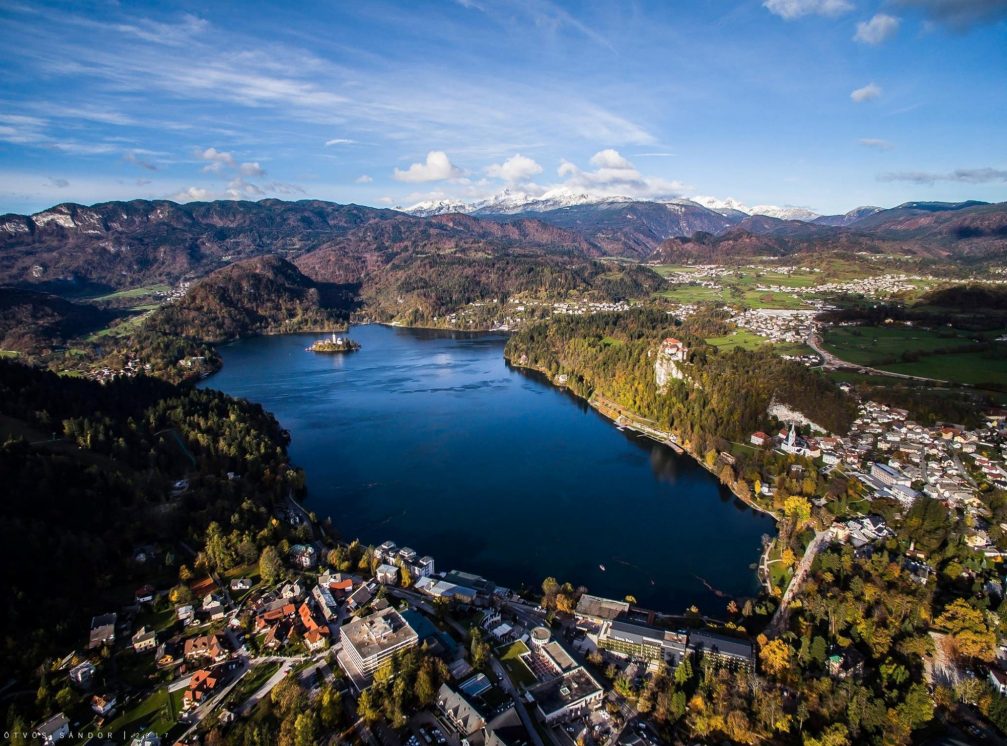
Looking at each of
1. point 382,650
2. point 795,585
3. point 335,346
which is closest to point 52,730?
point 382,650

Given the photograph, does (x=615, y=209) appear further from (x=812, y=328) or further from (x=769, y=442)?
(x=769, y=442)

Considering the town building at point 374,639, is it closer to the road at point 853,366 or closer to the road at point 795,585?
the road at point 795,585

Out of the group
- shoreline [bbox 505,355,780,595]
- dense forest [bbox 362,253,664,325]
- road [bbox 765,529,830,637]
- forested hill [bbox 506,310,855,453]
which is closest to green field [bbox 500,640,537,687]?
road [bbox 765,529,830,637]

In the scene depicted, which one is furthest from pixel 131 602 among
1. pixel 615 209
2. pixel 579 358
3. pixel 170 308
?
pixel 615 209

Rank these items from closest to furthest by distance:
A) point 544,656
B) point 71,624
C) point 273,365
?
point 544,656, point 71,624, point 273,365

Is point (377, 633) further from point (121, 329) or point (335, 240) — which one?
point (335, 240)

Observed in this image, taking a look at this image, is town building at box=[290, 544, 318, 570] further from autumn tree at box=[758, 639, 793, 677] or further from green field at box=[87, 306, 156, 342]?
green field at box=[87, 306, 156, 342]
